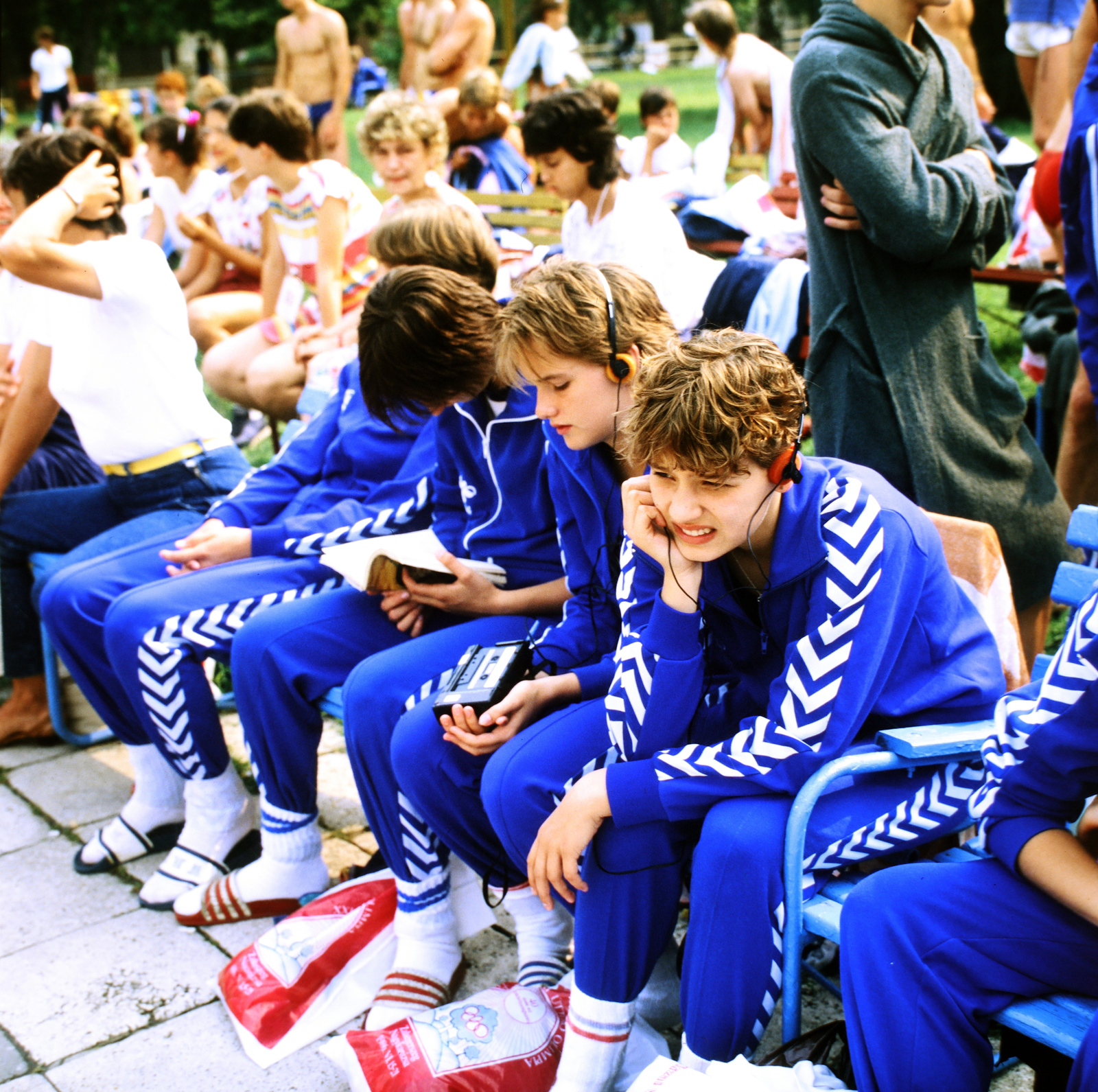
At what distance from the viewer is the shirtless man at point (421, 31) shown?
9055 millimetres

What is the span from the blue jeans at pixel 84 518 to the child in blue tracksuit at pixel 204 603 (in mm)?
196

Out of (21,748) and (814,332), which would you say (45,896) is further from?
(814,332)

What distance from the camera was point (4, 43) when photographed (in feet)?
123

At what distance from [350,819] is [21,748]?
1251 millimetres

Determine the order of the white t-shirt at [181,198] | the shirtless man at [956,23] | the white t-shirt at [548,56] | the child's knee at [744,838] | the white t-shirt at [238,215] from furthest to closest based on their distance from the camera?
the white t-shirt at [548,56], the white t-shirt at [181,198], the white t-shirt at [238,215], the shirtless man at [956,23], the child's knee at [744,838]

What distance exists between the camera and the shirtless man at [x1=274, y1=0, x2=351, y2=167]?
9867mm

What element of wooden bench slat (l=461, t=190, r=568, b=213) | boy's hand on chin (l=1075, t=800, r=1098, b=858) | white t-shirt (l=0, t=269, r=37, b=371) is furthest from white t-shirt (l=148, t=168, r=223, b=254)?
boy's hand on chin (l=1075, t=800, r=1098, b=858)

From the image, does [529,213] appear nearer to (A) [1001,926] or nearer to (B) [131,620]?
(B) [131,620]

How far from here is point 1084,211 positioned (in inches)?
97.0

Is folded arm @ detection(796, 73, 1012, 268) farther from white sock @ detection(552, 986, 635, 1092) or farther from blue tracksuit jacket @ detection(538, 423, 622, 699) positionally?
white sock @ detection(552, 986, 635, 1092)

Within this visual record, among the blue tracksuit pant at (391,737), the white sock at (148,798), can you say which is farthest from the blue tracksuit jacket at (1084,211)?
the white sock at (148,798)

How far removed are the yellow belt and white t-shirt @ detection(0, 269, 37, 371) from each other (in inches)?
22.2

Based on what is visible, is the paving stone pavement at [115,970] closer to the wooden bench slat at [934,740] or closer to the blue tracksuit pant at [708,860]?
the blue tracksuit pant at [708,860]

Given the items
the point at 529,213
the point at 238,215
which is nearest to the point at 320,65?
the point at 238,215
